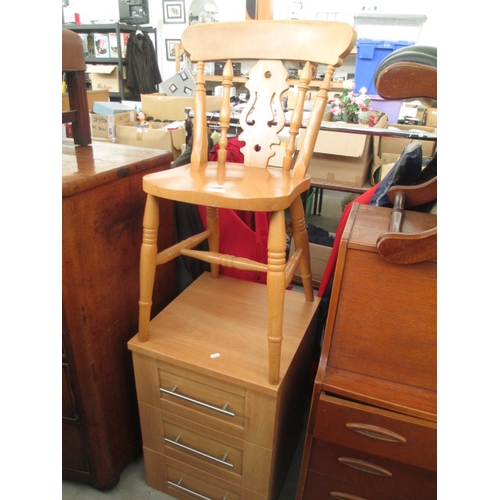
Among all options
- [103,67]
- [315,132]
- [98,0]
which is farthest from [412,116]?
[98,0]

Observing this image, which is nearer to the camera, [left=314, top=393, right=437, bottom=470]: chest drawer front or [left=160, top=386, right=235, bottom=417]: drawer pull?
[left=314, top=393, right=437, bottom=470]: chest drawer front

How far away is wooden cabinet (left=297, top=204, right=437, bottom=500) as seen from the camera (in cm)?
67

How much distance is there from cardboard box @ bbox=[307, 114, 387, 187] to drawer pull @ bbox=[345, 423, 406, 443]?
1.29m

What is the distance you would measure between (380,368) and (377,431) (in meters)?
0.12

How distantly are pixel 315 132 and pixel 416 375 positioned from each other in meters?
0.60

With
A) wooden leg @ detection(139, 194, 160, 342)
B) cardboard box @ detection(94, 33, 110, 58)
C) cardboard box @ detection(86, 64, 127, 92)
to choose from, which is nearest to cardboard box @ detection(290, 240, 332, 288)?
wooden leg @ detection(139, 194, 160, 342)

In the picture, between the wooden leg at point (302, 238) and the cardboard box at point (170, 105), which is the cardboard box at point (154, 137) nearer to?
the cardboard box at point (170, 105)

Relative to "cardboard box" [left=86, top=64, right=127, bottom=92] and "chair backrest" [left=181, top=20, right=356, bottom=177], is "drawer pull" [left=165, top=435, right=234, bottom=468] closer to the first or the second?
"chair backrest" [left=181, top=20, right=356, bottom=177]

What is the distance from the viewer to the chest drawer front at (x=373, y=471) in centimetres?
76

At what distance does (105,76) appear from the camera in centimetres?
438

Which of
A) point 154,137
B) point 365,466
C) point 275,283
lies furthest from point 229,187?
point 154,137

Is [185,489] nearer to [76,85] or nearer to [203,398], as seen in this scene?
[203,398]

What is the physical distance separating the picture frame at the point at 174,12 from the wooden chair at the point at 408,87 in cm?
485

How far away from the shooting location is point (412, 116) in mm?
2805
